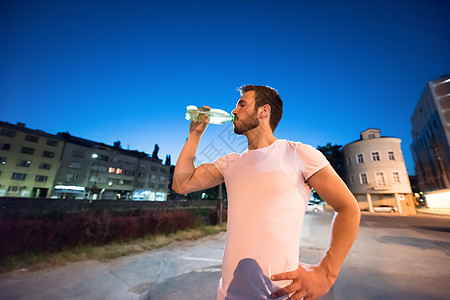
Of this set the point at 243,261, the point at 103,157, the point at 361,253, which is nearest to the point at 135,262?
the point at 243,261

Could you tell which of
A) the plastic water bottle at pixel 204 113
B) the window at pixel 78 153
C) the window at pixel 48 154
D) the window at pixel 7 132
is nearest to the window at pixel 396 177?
the plastic water bottle at pixel 204 113

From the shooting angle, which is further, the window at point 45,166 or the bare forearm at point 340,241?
the window at point 45,166

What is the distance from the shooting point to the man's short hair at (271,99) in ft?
4.90

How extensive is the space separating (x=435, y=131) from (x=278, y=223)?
39.1 metres

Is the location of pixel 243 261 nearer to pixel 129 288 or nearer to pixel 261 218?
pixel 261 218

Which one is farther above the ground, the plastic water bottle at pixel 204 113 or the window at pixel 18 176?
the window at pixel 18 176

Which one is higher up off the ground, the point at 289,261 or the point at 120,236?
the point at 289,261

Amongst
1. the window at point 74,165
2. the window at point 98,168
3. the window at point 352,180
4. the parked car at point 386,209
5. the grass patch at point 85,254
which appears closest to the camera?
the grass patch at point 85,254

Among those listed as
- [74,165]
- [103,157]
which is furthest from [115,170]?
[74,165]

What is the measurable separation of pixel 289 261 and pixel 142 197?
52.8 metres

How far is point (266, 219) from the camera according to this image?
40.4 inches

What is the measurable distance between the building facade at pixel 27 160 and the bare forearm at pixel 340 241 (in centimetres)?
4899

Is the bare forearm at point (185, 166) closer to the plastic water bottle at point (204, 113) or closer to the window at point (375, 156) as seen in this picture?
the plastic water bottle at point (204, 113)

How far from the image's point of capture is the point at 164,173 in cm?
5556
